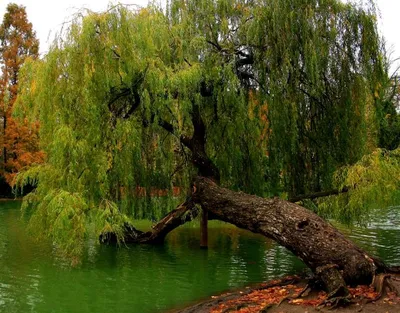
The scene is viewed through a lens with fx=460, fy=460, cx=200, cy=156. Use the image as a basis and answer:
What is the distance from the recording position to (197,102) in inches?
378

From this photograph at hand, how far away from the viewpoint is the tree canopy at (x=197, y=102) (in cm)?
880

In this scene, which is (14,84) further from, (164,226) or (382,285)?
(382,285)

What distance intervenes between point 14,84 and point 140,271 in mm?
19801

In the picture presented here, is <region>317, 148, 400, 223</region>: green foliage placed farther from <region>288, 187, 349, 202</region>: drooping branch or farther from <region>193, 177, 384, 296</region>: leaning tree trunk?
<region>193, 177, 384, 296</region>: leaning tree trunk

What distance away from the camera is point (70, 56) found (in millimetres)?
8828

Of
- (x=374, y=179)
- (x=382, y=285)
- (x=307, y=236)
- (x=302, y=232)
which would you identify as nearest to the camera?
(x=382, y=285)

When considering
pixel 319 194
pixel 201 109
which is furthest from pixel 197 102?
pixel 319 194

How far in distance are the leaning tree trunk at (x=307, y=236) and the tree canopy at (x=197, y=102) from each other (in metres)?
1.73

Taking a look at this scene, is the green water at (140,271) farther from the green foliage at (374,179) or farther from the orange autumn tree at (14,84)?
the orange autumn tree at (14,84)

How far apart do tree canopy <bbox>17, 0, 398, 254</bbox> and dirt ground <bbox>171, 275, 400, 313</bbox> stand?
97.0 inches

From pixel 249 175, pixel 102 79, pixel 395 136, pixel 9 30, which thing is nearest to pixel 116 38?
pixel 102 79

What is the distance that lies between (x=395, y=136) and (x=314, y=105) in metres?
13.9

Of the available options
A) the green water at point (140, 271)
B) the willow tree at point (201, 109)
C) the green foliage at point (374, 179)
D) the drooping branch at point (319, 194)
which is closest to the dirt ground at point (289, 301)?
the green water at point (140, 271)

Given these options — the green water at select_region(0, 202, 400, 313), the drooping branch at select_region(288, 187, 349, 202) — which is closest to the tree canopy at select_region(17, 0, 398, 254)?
the drooping branch at select_region(288, 187, 349, 202)
